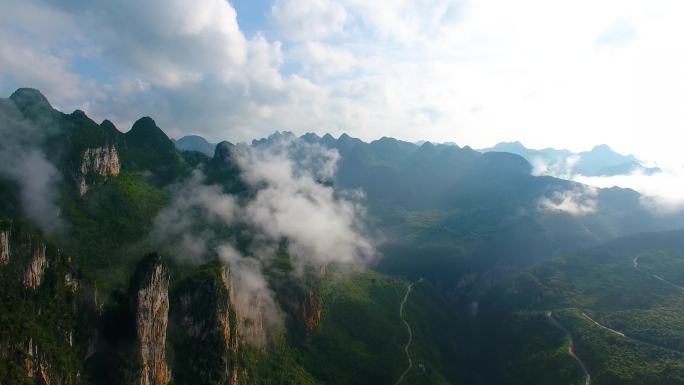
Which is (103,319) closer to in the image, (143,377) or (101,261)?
(143,377)

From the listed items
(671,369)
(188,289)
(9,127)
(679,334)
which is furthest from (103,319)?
(679,334)

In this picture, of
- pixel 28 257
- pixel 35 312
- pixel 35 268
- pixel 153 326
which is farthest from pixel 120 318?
pixel 28 257

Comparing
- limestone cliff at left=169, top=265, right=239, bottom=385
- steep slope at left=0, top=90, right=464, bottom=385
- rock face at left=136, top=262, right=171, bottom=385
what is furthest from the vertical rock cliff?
limestone cliff at left=169, top=265, right=239, bottom=385

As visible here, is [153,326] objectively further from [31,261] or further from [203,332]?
[31,261]

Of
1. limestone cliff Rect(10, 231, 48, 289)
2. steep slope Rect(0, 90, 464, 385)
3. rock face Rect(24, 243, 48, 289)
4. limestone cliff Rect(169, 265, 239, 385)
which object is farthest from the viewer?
limestone cliff Rect(169, 265, 239, 385)

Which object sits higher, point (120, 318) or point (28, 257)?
point (28, 257)

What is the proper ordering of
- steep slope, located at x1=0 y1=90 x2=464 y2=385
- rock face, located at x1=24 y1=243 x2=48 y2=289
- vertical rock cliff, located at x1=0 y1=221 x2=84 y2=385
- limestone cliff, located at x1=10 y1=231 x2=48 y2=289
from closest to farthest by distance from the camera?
vertical rock cliff, located at x1=0 y1=221 x2=84 y2=385 < steep slope, located at x1=0 y1=90 x2=464 y2=385 < limestone cliff, located at x1=10 y1=231 x2=48 y2=289 < rock face, located at x1=24 y1=243 x2=48 y2=289

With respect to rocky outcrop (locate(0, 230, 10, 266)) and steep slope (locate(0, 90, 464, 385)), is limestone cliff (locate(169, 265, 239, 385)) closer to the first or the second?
steep slope (locate(0, 90, 464, 385))
